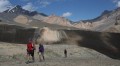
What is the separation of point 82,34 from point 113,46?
1377cm

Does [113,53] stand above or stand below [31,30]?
below

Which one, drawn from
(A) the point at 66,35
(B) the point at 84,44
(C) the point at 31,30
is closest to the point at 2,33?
(C) the point at 31,30

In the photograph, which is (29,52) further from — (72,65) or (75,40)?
(75,40)

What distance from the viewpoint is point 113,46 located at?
303 ft

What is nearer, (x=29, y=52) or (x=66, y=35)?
(x=29, y=52)

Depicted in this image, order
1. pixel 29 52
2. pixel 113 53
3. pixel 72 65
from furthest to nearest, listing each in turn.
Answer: pixel 113 53
pixel 29 52
pixel 72 65

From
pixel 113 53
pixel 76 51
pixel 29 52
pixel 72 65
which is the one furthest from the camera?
pixel 113 53

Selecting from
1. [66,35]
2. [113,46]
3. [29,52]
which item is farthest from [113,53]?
[29,52]

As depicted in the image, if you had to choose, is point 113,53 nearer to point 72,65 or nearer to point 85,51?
point 85,51

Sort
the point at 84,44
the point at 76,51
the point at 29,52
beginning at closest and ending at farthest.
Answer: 1. the point at 29,52
2. the point at 76,51
3. the point at 84,44

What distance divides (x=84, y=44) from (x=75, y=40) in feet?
16.1

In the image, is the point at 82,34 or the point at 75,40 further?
the point at 82,34

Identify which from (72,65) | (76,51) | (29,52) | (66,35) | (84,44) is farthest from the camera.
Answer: (66,35)

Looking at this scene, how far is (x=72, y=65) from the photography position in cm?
2856
